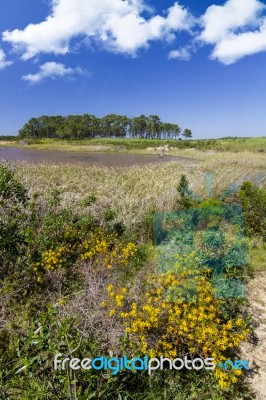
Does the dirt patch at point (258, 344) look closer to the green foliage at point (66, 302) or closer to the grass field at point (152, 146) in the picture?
the green foliage at point (66, 302)

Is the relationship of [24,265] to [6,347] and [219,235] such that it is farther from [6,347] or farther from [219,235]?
[219,235]

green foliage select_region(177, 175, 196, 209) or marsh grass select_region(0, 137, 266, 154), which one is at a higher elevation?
marsh grass select_region(0, 137, 266, 154)

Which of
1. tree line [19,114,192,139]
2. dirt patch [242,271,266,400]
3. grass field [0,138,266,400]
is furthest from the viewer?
tree line [19,114,192,139]

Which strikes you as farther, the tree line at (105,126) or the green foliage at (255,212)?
the tree line at (105,126)

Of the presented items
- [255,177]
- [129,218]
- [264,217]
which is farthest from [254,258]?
[255,177]

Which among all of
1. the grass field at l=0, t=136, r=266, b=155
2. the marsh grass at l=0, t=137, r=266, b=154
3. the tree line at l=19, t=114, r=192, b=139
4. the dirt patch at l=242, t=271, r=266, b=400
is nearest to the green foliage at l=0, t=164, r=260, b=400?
the dirt patch at l=242, t=271, r=266, b=400

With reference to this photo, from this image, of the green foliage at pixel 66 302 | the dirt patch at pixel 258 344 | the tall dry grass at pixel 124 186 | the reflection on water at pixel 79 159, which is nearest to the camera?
the green foliage at pixel 66 302

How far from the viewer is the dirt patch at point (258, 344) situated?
2.71 metres

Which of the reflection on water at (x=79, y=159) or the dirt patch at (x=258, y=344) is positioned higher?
the reflection on water at (x=79, y=159)

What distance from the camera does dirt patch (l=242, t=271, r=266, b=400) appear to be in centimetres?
271

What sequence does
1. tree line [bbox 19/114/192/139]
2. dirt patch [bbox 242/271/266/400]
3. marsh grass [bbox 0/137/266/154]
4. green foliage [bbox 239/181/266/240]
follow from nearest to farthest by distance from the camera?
dirt patch [bbox 242/271/266/400] < green foliage [bbox 239/181/266/240] < marsh grass [bbox 0/137/266/154] < tree line [bbox 19/114/192/139]

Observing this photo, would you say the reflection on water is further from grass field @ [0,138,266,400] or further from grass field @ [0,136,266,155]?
grass field @ [0,136,266,155]

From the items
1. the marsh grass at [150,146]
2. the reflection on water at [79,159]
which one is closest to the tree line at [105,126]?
the marsh grass at [150,146]

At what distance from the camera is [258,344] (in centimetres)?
319
